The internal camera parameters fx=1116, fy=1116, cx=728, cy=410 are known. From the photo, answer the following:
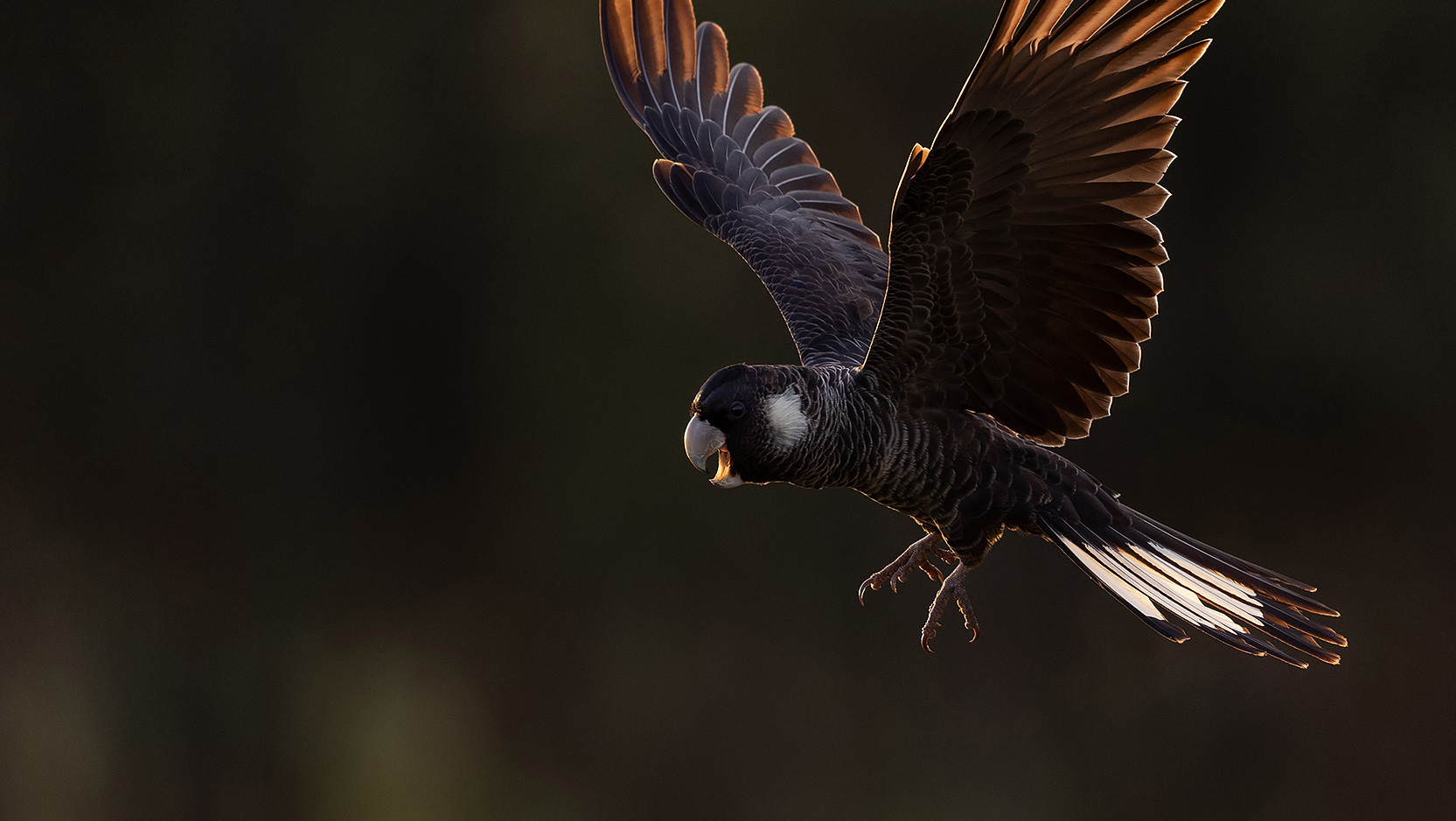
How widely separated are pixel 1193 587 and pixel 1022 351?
44 cm

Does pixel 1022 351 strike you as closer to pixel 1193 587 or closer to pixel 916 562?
pixel 1193 587

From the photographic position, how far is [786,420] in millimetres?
1730

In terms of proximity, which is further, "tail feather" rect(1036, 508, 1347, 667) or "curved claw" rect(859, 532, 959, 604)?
"curved claw" rect(859, 532, 959, 604)

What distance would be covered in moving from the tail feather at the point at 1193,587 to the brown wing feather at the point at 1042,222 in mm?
185

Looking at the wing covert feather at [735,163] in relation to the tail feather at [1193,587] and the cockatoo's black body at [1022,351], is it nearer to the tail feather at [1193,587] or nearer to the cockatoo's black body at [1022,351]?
the cockatoo's black body at [1022,351]

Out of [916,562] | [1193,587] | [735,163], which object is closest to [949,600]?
[916,562]

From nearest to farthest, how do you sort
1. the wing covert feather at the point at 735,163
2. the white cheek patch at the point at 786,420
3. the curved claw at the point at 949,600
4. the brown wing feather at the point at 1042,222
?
1. the brown wing feather at the point at 1042,222
2. the white cheek patch at the point at 786,420
3. the curved claw at the point at 949,600
4. the wing covert feather at the point at 735,163

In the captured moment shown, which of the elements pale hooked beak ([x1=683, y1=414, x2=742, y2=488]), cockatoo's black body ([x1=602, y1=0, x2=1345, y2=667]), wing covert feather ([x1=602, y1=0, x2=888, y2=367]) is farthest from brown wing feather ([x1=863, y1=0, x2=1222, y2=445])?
wing covert feather ([x1=602, y1=0, x2=888, y2=367])

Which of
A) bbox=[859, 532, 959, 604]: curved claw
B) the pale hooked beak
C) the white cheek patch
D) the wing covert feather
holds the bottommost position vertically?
bbox=[859, 532, 959, 604]: curved claw

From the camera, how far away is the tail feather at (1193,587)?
1.51m

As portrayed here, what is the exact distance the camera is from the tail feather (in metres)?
1.51

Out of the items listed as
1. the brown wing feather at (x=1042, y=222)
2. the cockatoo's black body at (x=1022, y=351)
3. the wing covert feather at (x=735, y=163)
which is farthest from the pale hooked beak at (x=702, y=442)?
the wing covert feather at (x=735, y=163)

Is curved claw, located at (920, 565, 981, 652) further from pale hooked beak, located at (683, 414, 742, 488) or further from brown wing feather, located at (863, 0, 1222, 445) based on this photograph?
pale hooked beak, located at (683, 414, 742, 488)

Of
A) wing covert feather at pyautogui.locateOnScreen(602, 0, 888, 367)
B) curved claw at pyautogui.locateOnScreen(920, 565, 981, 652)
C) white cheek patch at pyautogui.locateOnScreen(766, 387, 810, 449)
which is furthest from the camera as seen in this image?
wing covert feather at pyautogui.locateOnScreen(602, 0, 888, 367)
